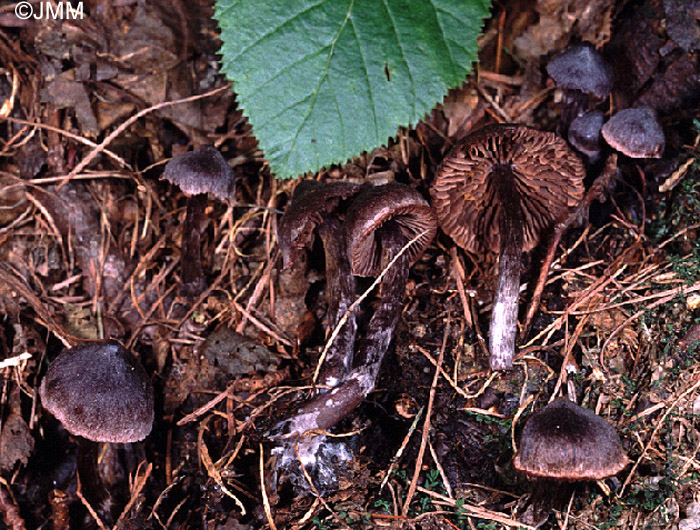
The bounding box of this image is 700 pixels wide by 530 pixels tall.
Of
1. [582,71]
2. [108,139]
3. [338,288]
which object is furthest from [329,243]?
[582,71]

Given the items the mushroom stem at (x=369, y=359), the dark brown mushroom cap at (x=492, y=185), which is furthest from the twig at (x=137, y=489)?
the dark brown mushroom cap at (x=492, y=185)

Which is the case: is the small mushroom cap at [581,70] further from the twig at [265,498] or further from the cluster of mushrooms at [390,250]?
the twig at [265,498]

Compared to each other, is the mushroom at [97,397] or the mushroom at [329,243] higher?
the mushroom at [329,243]

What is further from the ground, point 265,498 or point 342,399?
point 342,399

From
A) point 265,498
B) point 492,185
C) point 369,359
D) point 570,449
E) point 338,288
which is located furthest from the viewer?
point 492,185

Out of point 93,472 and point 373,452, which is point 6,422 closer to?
point 93,472

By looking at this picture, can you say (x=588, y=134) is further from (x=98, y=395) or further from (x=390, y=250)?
(x=98, y=395)
